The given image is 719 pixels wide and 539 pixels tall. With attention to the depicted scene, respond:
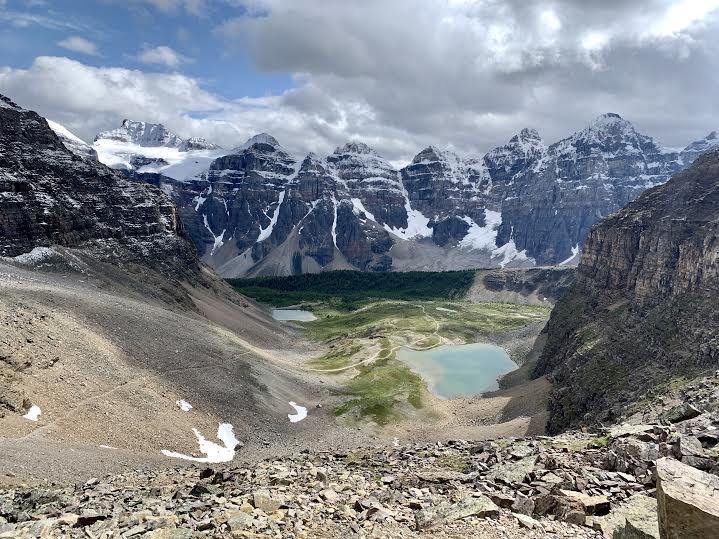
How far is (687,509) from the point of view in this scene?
14023 millimetres

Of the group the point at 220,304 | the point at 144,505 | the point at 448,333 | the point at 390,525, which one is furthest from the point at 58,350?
the point at 448,333

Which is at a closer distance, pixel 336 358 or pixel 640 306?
pixel 640 306

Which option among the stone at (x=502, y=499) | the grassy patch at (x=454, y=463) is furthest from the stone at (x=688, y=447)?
the grassy patch at (x=454, y=463)

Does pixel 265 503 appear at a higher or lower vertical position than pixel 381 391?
higher

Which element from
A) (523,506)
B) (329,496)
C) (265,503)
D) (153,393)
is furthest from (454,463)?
(153,393)

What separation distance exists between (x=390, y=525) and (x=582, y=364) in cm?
8211

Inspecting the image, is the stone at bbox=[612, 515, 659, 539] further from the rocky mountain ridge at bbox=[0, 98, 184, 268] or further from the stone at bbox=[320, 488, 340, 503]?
the rocky mountain ridge at bbox=[0, 98, 184, 268]

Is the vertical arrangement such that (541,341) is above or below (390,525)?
below

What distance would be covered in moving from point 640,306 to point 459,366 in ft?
188

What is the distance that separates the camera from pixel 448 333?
19125cm

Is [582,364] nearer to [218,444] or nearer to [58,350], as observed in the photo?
[218,444]

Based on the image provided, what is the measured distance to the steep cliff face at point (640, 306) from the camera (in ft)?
239

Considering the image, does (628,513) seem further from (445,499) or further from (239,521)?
(239,521)

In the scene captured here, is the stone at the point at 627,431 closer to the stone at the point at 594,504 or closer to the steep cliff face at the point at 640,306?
the stone at the point at 594,504
